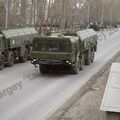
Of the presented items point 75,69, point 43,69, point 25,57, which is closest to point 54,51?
point 43,69

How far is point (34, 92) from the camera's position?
1590 centimetres

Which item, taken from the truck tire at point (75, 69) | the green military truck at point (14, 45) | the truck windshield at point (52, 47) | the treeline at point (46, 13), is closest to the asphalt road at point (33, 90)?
the truck tire at point (75, 69)

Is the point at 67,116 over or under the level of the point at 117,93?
under

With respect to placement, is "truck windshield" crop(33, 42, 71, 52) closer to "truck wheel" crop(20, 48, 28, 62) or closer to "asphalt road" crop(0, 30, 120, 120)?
"asphalt road" crop(0, 30, 120, 120)

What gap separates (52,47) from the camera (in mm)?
20031

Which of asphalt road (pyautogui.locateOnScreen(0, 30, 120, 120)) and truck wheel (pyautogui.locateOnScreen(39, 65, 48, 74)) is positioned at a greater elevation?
truck wheel (pyautogui.locateOnScreen(39, 65, 48, 74))

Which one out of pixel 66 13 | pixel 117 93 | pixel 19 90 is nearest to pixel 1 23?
pixel 66 13

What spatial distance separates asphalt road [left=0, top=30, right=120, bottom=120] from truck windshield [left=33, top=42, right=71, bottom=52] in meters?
1.28

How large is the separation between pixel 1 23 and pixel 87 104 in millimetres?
32242

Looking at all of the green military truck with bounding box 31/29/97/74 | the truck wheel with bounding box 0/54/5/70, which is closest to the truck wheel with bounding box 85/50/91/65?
the green military truck with bounding box 31/29/97/74

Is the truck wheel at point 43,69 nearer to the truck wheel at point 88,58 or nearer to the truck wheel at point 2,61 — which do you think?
the truck wheel at point 2,61

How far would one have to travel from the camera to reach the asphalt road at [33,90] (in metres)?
12.7

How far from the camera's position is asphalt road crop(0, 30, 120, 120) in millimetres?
12742

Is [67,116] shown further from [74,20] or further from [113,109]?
[74,20]
